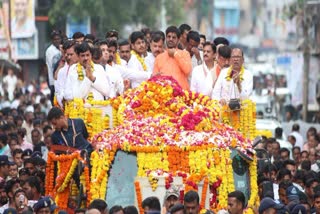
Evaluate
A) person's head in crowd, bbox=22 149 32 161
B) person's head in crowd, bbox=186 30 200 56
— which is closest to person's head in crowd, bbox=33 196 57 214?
person's head in crowd, bbox=186 30 200 56

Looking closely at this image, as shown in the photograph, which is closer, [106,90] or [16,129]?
[106,90]

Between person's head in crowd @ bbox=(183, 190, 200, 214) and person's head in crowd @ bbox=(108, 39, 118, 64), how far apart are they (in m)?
4.86

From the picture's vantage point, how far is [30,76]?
63.2m

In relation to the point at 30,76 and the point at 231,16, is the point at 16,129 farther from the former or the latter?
the point at 231,16

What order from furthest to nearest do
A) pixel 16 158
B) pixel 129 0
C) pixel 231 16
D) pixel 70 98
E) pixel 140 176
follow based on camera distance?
pixel 231 16
pixel 129 0
pixel 16 158
pixel 70 98
pixel 140 176

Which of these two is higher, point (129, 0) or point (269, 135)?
point (129, 0)

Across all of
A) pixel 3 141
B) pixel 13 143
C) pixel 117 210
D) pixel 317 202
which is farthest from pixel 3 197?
pixel 3 141

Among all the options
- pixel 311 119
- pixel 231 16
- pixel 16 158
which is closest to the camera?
pixel 16 158

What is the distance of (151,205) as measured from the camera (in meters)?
16.3

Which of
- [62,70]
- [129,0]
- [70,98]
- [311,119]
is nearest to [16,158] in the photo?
[62,70]

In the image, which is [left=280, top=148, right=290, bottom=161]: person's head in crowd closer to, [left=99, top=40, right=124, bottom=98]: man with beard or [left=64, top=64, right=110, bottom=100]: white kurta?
[left=99, top=40, right=124, bottom=98]: man with beard

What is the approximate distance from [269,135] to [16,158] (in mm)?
6428

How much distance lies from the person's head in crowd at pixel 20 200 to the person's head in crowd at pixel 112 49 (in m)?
3.05

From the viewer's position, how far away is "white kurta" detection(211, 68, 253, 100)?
19984 millimetres
